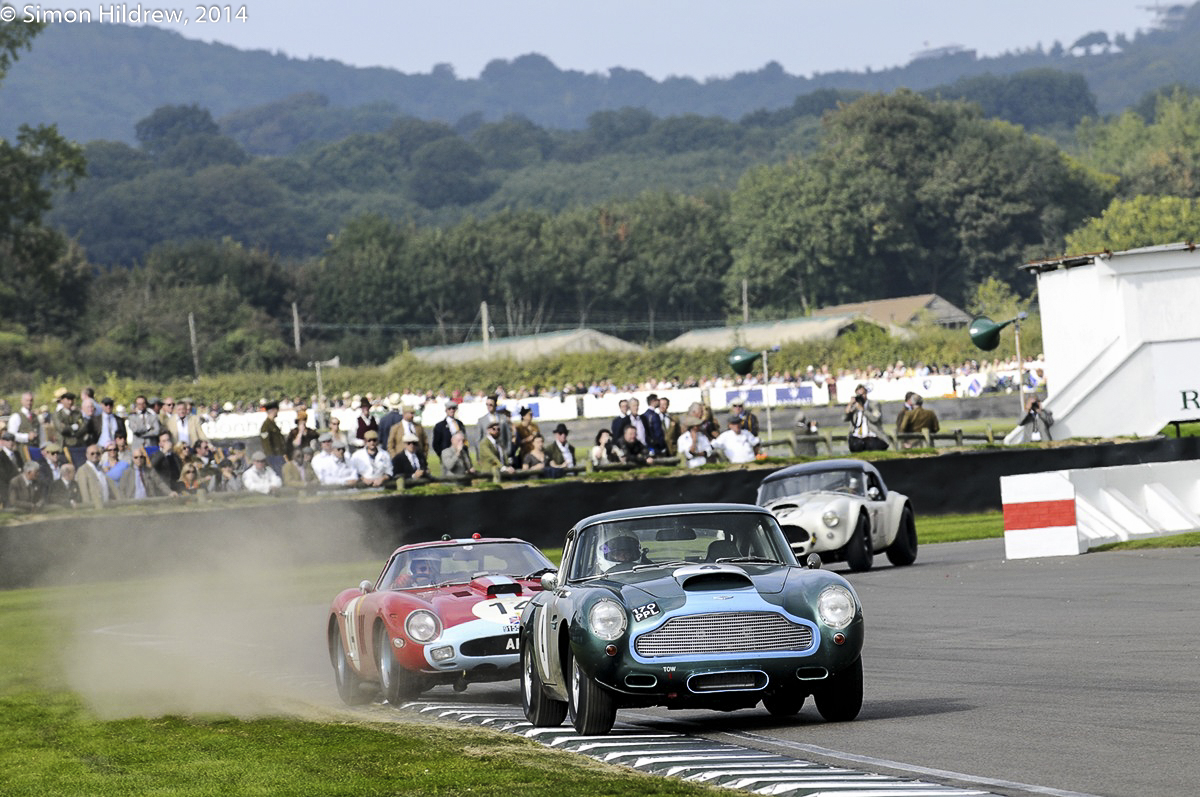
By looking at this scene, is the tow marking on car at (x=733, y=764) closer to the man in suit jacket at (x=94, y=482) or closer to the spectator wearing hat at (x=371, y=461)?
the man in suit jacket at (x=94, y=482)

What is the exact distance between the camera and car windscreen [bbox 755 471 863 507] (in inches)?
875

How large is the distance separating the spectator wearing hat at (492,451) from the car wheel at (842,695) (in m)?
18.6

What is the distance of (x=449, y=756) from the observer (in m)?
9.64

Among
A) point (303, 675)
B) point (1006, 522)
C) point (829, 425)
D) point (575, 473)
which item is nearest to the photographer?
point (303, 675)

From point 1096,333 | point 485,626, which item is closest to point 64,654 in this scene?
point 485,626

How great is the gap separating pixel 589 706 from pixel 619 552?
115 cm

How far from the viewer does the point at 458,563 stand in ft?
46.1

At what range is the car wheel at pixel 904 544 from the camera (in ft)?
73.8

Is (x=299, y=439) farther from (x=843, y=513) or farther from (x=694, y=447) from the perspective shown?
(x=843, y=513)

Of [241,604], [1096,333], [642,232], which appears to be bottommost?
[241,604]

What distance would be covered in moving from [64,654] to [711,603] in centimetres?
1091

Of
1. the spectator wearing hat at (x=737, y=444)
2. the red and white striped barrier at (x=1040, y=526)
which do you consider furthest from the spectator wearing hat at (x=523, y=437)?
the red and white striped barrier at (x=1040, y=526)

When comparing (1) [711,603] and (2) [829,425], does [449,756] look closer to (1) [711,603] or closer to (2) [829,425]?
(1) [711,603]

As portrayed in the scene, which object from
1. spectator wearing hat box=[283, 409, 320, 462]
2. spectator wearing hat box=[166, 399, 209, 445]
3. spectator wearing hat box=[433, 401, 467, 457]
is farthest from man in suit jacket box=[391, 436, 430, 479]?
spectator wearing hat box=[166, 399, 209, 445]
